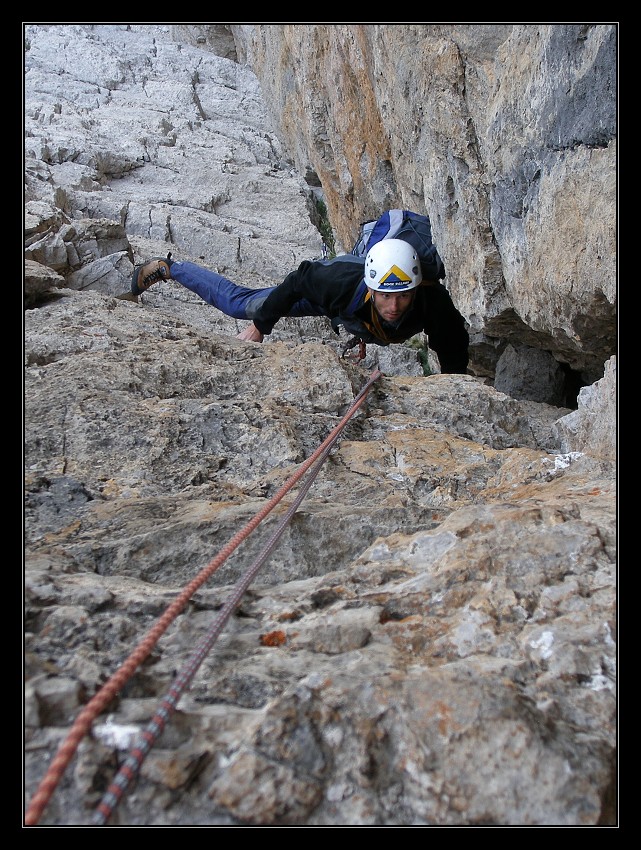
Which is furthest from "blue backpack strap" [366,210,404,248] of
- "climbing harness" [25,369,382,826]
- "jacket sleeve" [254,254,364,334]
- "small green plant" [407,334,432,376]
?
"climbing harness" [25,369,382,826]

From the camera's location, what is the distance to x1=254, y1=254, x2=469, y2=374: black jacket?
4.59m

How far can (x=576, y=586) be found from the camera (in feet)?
5.53

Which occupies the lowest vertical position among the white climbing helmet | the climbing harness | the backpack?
the climbing harness

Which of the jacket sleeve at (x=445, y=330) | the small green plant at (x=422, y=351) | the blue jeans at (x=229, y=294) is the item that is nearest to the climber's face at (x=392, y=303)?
the jacket sleeve at (x=445, y=330)

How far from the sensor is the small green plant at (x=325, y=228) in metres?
11.6

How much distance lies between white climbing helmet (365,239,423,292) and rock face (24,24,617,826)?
2.28 feet

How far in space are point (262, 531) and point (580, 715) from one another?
1.24m

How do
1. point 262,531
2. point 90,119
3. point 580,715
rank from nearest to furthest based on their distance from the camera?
point 580,715
point 262,531
point 90,119

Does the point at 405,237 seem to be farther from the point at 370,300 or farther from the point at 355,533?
the point at 355,533

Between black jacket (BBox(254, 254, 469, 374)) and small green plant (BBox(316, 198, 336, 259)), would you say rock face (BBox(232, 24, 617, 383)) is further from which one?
small green plant (BBox(316, 198, 336, 259))

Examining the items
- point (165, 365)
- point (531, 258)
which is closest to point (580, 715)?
point (165, 365)

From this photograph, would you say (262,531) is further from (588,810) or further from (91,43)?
(91,43)

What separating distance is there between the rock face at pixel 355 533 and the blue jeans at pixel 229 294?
25.1 inches

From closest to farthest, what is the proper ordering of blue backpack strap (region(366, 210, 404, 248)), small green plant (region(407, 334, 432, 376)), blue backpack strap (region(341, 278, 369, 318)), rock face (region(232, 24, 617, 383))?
rock face (region(232, 24, 617, 383))
blue backpack strap (region(341, 278, 369, 318))
blue backpack strap (region(366, 210, 404, 248))
small green plant (region(407, 334, 432, 376))
